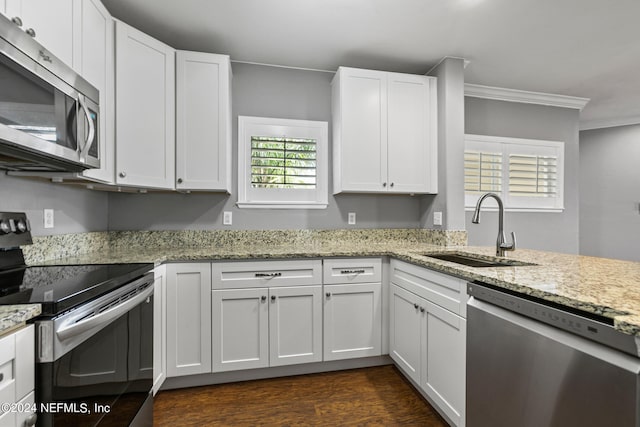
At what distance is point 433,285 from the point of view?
172 cm

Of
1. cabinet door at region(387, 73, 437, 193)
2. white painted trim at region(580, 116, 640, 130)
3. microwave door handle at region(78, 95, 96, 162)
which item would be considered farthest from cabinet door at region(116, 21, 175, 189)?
white painted trim at region(580, 116, 640, 130)

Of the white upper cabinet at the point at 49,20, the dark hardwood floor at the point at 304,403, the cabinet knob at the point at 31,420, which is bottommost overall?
the dark hardwood floor at the point at 304,403

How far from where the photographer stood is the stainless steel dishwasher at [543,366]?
80cm

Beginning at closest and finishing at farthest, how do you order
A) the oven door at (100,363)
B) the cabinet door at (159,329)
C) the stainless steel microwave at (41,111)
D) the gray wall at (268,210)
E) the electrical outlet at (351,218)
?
1. the oven door at (100,363)
2. the stainless steel microwave at (41,111)
3. the cabinet door at (159,329)
4. the gray wall at (268,210)
5. the electrical outlet at (351,218)

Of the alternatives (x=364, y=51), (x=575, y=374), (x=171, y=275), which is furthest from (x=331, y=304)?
(x=364, y=51)

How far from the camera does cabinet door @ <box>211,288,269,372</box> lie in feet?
6.54

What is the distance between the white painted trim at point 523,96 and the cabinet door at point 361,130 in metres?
1.20

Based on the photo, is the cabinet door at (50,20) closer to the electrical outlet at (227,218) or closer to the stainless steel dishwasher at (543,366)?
the electrical outlet at (227,218)

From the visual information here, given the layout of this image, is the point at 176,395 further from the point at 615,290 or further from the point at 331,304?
the point at 615,290

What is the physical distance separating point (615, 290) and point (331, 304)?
4.99 ft

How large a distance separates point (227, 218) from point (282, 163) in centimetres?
68

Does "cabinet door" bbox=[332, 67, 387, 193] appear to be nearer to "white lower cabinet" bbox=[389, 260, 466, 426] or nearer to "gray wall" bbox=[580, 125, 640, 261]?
"white lower cabinet" bbox=[389, 260, 466, 426]

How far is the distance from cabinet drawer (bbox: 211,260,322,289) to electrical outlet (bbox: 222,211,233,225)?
2.12 ft

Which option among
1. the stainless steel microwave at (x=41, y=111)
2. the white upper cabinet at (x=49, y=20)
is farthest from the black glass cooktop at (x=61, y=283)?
the white upper cabinet at (x=49, y=20)
